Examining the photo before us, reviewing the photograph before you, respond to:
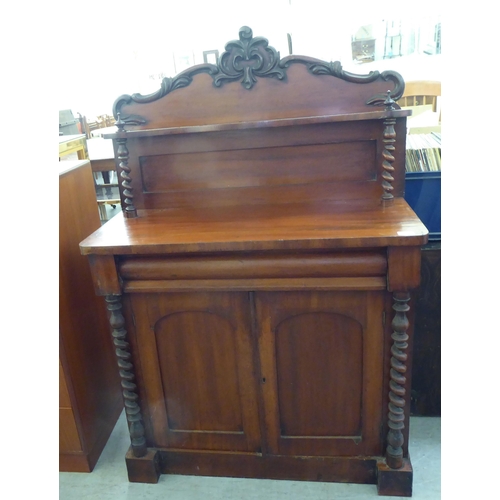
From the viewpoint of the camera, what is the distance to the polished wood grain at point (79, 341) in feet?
4.17

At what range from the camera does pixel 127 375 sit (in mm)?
1206

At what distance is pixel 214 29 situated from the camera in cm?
216

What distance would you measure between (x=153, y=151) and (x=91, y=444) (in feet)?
3.20

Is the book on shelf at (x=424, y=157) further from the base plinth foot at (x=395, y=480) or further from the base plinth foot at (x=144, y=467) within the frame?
the base plinth foot at (x=144, y=467)

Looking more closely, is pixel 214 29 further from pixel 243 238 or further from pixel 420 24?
pixel 243 238

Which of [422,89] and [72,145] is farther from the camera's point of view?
[72,145]

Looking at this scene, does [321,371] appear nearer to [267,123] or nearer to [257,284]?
[257,284]

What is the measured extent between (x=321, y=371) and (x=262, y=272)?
346 millimetres

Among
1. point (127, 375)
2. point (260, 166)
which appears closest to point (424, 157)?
point (260, 166)

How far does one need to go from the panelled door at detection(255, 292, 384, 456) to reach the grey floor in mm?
117

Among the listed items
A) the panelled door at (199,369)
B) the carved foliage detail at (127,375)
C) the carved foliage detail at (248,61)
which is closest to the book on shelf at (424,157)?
the carved foliage detail at (248,61)

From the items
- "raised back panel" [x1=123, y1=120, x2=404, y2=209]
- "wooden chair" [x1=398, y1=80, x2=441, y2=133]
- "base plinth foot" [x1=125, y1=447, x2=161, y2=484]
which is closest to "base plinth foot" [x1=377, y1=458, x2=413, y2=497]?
"base plinth foot" [x1=125, y1=447, x2=161, y2=484]

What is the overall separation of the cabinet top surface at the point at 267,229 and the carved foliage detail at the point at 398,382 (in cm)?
18

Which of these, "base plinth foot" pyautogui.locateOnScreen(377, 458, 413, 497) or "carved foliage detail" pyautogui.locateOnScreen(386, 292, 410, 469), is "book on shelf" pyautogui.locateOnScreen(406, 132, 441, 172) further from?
"base plinth foot" pyautogui.locateOnScreen(377, 458, 413, 497)
